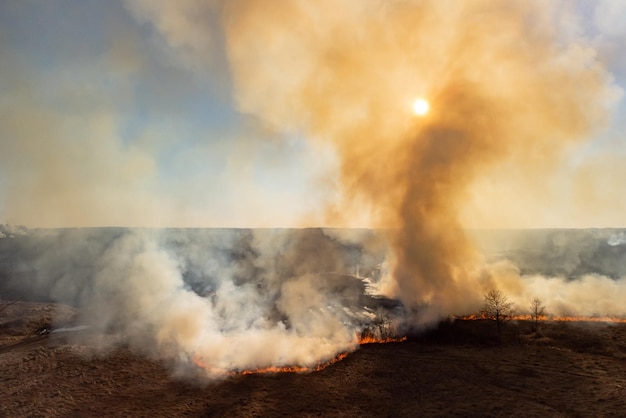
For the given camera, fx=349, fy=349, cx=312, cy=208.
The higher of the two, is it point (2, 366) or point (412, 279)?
point (412, 279)

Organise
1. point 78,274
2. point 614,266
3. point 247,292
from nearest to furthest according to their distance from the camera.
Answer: point 247,292, point 78,274, point 614,266

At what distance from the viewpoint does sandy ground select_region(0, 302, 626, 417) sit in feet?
80.1

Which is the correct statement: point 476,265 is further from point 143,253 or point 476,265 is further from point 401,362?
point 143,253

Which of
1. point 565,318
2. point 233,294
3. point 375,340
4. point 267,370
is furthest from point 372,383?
point 565,318

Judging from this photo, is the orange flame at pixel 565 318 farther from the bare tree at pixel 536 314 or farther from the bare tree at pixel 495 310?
the bare tree at pixel 495 310

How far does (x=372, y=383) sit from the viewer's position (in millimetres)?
28141

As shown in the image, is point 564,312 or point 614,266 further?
point 614,266

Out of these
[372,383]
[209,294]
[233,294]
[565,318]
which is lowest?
[372,383]

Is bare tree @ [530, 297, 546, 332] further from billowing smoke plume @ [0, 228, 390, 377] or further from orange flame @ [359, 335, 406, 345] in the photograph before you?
billowing smoke plume @ [0, 228, 390, 377]

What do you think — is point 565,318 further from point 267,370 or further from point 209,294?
Answer: point 209,294

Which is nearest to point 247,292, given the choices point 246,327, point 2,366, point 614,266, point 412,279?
point 246,327

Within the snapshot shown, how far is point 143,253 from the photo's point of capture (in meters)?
52.9

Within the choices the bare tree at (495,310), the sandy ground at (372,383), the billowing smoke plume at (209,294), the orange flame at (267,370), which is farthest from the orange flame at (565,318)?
the orange flame at (267,370)

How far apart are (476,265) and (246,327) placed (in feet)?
128
